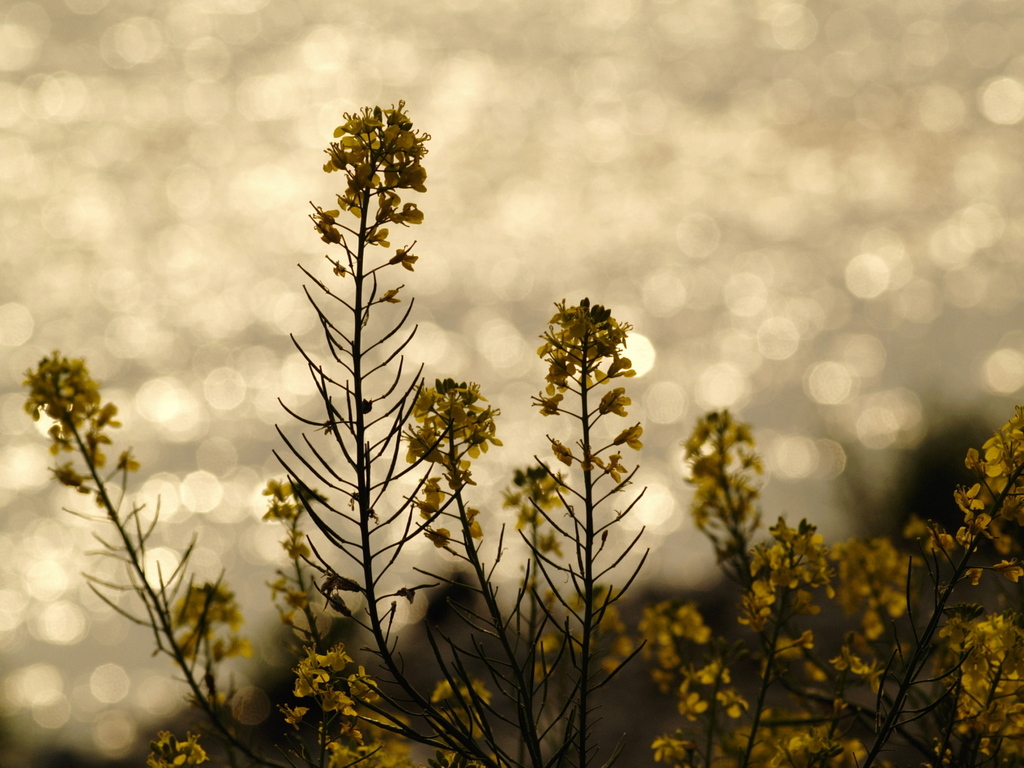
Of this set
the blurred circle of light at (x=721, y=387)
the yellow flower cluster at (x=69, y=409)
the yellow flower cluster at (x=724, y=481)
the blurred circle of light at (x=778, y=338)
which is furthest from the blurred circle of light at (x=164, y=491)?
the yellow flower cluster at (x=724, y=481)

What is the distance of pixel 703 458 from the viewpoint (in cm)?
401

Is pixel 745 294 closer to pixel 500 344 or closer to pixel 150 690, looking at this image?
pixel 500 344

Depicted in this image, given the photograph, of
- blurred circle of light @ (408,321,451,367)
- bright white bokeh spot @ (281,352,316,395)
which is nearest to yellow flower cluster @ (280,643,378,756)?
blurred circle of light @ (408,321,451,367)

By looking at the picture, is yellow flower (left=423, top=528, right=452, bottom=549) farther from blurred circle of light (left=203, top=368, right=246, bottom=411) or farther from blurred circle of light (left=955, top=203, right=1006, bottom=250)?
blurred circle of light (left=955, top=203, right=1006, bottom=250)

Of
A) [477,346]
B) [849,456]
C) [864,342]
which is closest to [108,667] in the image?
[477,346]

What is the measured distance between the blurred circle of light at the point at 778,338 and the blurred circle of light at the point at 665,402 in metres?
2.59

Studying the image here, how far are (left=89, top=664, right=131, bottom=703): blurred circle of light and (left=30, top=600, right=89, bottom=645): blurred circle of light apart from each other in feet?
4.30

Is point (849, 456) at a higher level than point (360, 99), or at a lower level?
lower

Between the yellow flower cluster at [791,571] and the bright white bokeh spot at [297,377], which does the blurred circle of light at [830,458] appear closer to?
the bright white bokeh spot at [297,377]

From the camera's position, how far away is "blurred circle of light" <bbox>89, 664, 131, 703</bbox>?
21.7 metres

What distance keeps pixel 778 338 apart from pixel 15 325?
815 inches

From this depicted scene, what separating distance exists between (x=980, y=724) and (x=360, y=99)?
2371cm

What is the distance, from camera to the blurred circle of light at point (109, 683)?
856 inches

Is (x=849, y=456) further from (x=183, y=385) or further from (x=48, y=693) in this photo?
(x=48, y=693)
